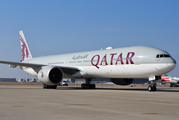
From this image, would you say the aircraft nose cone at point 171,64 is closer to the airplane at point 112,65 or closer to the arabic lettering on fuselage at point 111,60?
the airplane at point 112,65

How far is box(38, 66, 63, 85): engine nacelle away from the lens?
2545 centimetres

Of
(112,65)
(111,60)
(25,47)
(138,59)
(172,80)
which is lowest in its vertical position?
(172,80)

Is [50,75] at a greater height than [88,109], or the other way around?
[50,75]

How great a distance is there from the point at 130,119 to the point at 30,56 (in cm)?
3466

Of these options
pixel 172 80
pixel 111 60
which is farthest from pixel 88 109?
pixel 172 80

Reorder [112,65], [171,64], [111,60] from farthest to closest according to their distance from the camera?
[111,60] → [112,65] → [171,64]

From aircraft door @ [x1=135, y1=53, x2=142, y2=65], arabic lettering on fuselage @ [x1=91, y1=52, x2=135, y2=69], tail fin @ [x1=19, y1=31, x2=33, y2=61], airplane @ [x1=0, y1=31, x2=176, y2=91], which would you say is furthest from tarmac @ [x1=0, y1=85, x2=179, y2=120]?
tail fin @ [x1=19, y1=31, x2=33, y2=61]

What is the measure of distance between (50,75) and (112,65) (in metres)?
6.89

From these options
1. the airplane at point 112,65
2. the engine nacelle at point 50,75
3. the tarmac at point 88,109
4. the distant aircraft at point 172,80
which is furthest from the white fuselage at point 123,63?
the distant aircraft at point 172,80

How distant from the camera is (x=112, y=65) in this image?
24.5 meters

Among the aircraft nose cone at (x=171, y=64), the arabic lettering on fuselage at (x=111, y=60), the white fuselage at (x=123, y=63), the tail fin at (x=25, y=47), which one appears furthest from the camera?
the tail fin at (x=25, y=47)

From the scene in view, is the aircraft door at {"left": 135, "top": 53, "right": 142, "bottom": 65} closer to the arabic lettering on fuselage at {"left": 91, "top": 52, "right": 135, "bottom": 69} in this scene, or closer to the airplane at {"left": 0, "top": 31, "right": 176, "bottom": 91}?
the airplane at {"left": 0, "top": 31, "right": 176, "bottom": 91}

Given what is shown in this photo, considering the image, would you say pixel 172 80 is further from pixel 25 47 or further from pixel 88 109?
pixel 88 109

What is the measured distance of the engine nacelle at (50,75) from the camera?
25.5m
